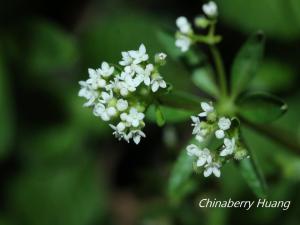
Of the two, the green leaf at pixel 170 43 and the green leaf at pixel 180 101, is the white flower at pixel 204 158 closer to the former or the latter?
the green leaf at pixel 180 101

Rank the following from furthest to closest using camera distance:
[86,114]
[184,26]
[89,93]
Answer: [86,114], [184,26], [89,93]

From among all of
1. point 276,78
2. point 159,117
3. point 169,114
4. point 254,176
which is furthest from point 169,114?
point 276,78

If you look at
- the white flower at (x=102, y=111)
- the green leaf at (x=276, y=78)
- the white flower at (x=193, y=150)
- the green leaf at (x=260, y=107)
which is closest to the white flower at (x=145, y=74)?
the white flower at (x=102, y=111)

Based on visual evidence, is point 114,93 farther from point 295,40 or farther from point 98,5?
point 98,5

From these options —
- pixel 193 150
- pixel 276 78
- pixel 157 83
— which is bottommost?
pixel 193 150

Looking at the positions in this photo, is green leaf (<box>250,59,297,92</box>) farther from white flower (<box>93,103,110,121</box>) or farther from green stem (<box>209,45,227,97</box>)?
white flower (<box>93,103,110,121</box>)

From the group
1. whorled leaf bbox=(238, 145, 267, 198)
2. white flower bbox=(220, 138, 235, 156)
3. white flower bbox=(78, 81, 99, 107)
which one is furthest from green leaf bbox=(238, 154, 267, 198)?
white flower bbox=(78, 81, 99, 107)

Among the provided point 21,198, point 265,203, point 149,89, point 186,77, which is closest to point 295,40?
point 186,77

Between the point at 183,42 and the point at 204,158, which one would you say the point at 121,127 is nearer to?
the point at 204,158
